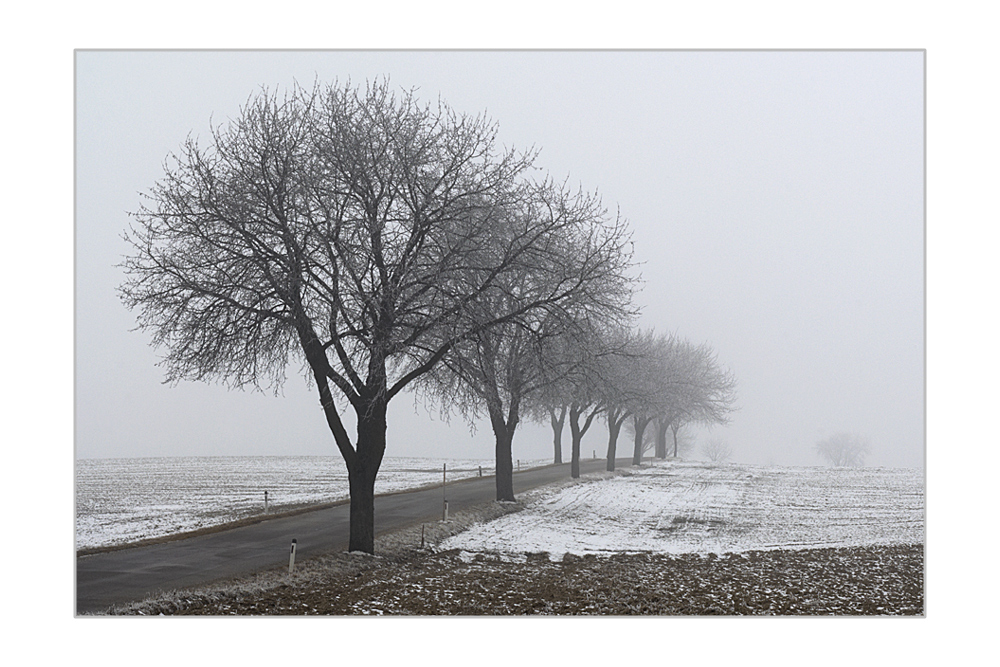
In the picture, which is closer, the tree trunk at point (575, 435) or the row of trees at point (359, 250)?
the row of trees at point (359, 250)

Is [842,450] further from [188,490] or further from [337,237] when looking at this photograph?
[337,237]

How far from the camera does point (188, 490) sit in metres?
30.6

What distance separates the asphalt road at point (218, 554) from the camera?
475 inches

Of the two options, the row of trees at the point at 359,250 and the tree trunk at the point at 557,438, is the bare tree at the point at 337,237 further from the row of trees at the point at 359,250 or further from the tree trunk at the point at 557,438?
the tree trunk at the point at 557,438

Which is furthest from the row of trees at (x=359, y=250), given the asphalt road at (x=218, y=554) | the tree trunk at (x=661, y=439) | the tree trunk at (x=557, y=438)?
the tree trunk at (x=661, y=439)

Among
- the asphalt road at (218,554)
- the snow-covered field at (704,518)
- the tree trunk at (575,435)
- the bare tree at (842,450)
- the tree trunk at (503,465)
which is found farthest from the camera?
the bare tree at (842,450)

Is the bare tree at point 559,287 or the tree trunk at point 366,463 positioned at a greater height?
the bare tree at point 559,287

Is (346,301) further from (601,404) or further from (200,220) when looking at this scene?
(601,404)

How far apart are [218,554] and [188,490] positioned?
55.5 ft

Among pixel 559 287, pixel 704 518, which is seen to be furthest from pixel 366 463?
pixel 704 518

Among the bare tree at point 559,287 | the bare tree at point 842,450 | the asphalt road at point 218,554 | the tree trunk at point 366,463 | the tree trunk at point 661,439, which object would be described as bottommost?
the bare tree at point 842,450

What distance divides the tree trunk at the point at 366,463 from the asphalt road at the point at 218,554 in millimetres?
1062

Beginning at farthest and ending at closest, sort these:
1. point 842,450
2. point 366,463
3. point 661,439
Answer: point 842,450 < point 661,439 < point 366,463

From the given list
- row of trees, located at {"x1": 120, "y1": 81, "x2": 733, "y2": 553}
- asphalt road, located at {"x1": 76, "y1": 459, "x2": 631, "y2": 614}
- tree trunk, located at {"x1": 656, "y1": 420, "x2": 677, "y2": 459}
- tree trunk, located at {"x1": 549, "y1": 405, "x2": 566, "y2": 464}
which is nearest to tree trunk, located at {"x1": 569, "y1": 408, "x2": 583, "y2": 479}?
tree trunk, located at {"x1": 549, "y1": 405, "x2": 566, "y2": 464}
